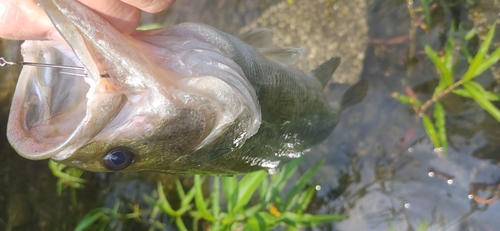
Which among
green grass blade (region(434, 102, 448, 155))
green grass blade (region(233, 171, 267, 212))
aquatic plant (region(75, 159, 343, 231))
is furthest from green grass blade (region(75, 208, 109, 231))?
green grass blade (region(434, 102, 448, 155))

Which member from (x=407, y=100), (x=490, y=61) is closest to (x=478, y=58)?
(x=490, y=61)

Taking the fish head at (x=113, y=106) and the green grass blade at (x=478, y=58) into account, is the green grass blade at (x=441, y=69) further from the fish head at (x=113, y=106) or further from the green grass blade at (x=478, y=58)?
the fish head at (x=113, y=106)

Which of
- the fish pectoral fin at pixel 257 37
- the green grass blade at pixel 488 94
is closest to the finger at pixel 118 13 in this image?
the fish pectoral fin at pixel 257 37

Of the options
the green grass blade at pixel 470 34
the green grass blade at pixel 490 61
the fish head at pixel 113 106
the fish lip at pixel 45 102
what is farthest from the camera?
the green grass blade at pixel 470 34

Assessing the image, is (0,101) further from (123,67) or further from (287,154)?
(123,67)

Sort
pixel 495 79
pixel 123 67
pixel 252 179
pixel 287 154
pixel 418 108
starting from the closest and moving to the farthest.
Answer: pixel 123 67 → pixel 287 154 → pixel 252 179 → pixel 495 79 → pixel 418 108

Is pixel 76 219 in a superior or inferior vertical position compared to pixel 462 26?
inferior

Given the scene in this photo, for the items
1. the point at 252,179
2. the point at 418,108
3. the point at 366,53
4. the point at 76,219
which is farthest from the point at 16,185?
the point at 418,108
